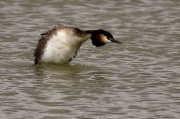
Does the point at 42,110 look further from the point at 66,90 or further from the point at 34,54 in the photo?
the point at 34,54

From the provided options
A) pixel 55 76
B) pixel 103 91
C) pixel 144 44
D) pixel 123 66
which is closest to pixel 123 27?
pixel 144 44

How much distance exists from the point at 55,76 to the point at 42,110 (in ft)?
9.67

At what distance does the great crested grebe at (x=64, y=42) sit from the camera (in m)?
15.2

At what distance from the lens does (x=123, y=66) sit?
15.9 metres

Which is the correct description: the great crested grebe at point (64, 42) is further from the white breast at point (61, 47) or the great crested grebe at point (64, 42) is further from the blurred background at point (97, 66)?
the blurred background at point (97, 66)

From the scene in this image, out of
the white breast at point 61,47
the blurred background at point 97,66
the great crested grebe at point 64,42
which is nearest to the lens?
the blurred background at point 97,66

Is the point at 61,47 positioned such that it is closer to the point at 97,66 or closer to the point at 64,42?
the point at 64,42

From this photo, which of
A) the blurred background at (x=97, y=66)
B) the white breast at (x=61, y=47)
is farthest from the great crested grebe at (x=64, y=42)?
the blurred background at (x=97, y=66)

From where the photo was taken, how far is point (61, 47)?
1550cm

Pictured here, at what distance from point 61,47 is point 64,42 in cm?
13

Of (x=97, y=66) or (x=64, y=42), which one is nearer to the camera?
(x=64, y=42)

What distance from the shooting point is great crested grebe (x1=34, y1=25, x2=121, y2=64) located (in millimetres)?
15211

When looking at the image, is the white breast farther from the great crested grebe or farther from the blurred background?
the blurred background

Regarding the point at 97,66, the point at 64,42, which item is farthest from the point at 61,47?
the point at 97,66
